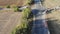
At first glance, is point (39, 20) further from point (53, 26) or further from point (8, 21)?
point (8, 21)

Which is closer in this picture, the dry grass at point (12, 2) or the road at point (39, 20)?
the road at point (39, 20)

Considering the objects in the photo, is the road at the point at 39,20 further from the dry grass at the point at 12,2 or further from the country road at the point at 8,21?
the dry grass at the point at 12,2

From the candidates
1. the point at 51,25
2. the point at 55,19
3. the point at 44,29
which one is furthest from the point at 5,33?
the point at 55,19

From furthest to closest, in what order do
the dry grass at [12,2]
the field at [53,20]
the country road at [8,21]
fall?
the dry grass at [12,2] → the field at [53,20] → the country road at [8,21]

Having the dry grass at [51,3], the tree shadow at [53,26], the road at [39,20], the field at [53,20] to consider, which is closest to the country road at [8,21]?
the road at [39,20]

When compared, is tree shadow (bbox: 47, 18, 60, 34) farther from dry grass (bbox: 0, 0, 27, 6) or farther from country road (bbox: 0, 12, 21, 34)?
dry grass (bbox: 0, 0, 27, 6)

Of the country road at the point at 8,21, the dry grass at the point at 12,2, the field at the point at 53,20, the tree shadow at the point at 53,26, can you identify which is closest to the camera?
the tree shadow at the point at 53,26

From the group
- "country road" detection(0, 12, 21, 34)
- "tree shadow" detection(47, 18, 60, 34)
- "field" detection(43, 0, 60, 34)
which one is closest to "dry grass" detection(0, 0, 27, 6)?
"field" detection(43, 0, 60, 34)
